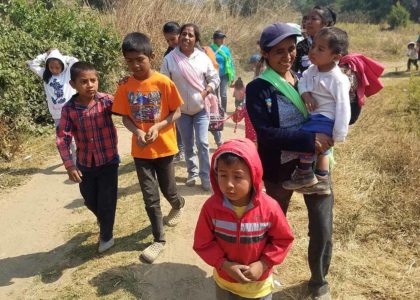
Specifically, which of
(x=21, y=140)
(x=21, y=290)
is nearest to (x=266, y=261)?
(x=21, y=290)

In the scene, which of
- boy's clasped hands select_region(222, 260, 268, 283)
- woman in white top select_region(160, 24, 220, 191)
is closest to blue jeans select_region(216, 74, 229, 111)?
woman in white top select_region(160, 24, 220, 191)

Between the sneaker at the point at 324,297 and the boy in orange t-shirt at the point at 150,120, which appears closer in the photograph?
the sneaker at the point at 324,297

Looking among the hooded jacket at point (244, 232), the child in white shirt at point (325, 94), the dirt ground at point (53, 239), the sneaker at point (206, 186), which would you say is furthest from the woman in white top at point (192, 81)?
the hooded jacket at point (244, 232)

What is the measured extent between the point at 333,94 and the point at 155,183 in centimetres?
168

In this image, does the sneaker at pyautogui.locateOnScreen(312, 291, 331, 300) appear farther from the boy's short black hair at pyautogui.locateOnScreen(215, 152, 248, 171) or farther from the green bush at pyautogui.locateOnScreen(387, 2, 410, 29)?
the green bush at pyautogui.locateOnScreen(387, 2, 410, 29)

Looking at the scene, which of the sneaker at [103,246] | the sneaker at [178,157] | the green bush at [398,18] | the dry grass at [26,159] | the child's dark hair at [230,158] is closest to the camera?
the child's dark hair at [230,158]

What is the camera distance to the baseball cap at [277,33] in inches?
82.1

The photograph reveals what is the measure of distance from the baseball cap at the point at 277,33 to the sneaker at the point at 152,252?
1.98 metres

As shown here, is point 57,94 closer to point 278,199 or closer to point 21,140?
point 21,140

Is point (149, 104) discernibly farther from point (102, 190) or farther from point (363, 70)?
point (363, 70)

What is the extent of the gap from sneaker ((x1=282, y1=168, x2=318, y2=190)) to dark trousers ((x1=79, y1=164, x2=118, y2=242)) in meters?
1.62

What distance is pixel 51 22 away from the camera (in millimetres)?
7539

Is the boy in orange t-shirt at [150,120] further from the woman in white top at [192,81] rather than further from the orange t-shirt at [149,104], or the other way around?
the woman in white top at [192,81]

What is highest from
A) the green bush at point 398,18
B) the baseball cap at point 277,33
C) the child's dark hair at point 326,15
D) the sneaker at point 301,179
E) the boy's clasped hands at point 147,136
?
the green bush at point 398,18
